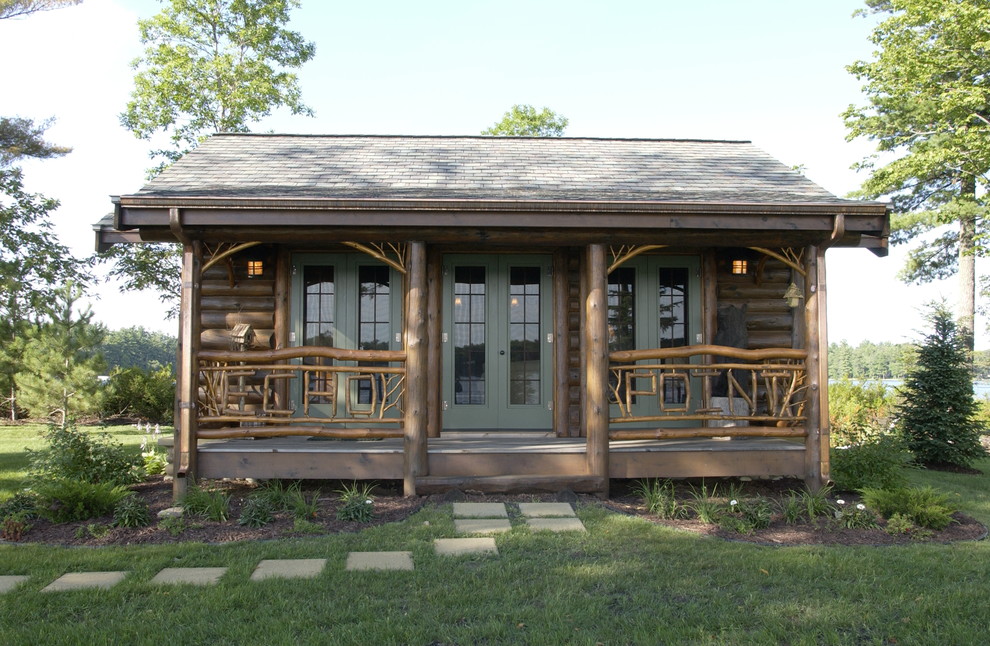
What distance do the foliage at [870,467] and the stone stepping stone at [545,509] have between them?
107 inches

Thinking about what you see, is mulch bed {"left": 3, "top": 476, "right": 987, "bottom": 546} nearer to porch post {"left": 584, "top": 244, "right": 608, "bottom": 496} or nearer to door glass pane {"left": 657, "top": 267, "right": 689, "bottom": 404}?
porch post {"left": 584, "top": 244, "right": 608, "bottom": 496}

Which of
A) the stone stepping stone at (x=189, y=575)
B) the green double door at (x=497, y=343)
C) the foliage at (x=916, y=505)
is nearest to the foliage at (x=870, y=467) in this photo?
the foliage at (x=916, y=505)

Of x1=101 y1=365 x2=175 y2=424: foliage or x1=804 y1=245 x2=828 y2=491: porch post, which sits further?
x1=101 y1=365 x2=175 y2=424: foliage

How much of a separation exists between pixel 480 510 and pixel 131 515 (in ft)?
8.96

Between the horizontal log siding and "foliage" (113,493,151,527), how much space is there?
643cm

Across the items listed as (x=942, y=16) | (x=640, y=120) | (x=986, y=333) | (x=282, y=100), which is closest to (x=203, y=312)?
(x=282, y=100)

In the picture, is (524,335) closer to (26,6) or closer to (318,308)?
(318,308)

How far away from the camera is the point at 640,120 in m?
32.0

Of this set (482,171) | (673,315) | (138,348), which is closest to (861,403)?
(673,315)

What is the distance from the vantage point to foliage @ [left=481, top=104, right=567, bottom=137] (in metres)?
26.1

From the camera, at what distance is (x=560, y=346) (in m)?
7.89

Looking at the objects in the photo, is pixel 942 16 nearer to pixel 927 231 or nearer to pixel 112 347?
pixel 927 231

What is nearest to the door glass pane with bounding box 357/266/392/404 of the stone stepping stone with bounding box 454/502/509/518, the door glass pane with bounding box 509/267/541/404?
the door glass pane with bounding box 509/267/541/404

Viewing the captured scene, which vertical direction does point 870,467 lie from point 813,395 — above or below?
below
